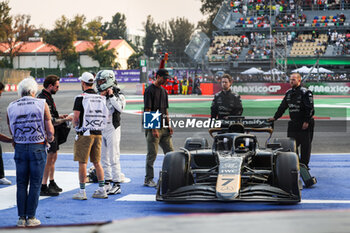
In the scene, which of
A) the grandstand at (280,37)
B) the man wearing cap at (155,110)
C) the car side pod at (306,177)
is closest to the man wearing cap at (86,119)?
the man wearing cap at (155,110)

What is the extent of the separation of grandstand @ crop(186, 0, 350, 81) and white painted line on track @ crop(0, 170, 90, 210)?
4242 centimetres

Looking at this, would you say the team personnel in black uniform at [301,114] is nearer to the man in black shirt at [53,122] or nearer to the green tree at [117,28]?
the man in black shirt at [53,122]

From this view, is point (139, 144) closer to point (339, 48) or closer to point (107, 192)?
point (107, 192)

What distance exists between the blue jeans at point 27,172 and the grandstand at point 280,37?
4622cm

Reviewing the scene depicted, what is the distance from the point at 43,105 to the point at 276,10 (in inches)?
2267

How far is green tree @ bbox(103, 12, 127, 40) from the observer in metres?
140

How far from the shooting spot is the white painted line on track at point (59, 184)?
729 cm

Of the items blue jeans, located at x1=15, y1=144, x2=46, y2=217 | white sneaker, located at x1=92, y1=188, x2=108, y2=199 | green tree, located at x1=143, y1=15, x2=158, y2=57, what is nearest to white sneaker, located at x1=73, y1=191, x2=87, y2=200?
white sneaker, located at x1=92, y1=188, x2=108, y2=199

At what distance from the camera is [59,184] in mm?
8812

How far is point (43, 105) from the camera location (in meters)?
5.93

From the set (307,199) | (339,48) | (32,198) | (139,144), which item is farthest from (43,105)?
(339,48)

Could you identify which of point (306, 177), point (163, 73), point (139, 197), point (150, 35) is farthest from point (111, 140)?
point (150, 35)

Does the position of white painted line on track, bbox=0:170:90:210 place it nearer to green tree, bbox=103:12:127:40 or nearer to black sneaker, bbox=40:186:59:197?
black sneaker, bbox=40:186:59:197

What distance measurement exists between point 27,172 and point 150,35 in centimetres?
13281
